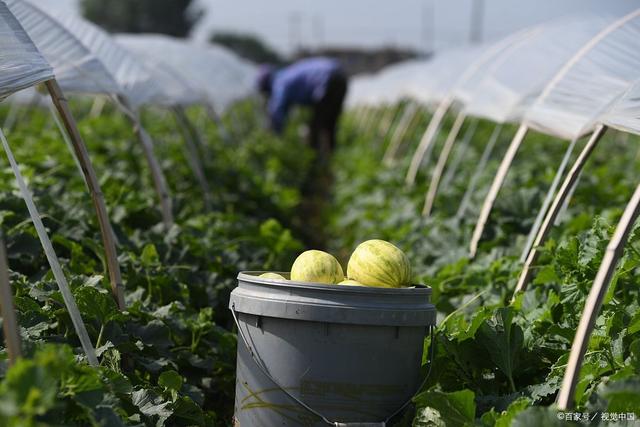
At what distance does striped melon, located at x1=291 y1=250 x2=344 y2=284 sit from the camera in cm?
387

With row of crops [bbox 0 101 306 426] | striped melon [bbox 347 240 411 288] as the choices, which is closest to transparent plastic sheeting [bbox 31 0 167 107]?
row of crops [bbox 0 101 306 426]

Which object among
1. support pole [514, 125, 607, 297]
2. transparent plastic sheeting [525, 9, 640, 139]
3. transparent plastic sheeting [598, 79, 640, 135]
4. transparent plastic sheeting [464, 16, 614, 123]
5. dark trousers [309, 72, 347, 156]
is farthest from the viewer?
dark trousers [309, 72, 347, 156]

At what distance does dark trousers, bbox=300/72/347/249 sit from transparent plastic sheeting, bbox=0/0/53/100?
30.5ft

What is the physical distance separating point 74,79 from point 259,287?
3.06 meters

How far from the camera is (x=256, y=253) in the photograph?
21.3 ft

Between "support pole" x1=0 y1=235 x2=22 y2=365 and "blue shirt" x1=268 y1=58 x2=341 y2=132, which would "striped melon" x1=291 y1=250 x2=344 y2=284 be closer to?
"support pole" x1=0 y1=235 x2=22 y2=365

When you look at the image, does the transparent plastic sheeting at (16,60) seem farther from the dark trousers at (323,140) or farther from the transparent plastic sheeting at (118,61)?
the dark trousers at (323,140)

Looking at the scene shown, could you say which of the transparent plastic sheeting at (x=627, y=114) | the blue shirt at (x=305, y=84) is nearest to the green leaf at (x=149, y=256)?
the transparent plastic sheeting at (x=627, y=114)

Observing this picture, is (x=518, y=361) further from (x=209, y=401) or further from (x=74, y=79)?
(x=74, y=79)

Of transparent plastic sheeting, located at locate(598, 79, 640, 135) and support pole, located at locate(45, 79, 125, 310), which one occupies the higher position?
transparent plastic sheeting, located at locate(598, 79, 640, 135)

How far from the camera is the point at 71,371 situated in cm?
293

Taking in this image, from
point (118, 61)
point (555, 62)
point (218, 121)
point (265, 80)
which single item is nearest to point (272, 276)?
point (118, 61)

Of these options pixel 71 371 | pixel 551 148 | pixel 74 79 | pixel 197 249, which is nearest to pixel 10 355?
pixel 71 371

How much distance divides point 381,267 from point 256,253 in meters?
2.72
